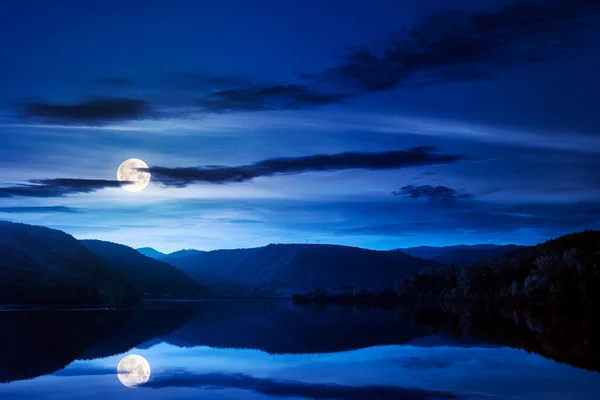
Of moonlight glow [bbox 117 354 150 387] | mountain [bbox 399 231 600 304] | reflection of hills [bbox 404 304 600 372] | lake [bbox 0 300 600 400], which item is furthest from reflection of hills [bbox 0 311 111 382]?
mountain [bbox 399 231 600 304]

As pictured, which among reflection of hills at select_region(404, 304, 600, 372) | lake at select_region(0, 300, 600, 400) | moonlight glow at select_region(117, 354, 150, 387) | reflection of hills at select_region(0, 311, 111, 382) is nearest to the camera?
lake at select_region(0, 300, 600, 400)

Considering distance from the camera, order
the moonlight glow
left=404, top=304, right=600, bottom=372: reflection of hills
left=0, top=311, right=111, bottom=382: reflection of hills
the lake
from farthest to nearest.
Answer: left=404, top=304, right=600, bottom=372: reflection of hills
left=0, top=311, right=111, bottom=382: reflection of hills
the moonlight glow
the lake

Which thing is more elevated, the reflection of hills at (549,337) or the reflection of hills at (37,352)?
the reflection of hills at (549,337)

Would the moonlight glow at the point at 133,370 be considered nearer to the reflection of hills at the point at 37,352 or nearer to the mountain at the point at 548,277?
the reflection of hills at the point at 37,352

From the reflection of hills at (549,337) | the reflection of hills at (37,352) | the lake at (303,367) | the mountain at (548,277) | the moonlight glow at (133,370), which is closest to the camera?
the lake at (303,367)

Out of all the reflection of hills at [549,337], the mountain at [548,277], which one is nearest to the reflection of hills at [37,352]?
the reflection of hills at [549,337]

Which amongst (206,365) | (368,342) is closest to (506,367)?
(206,365)

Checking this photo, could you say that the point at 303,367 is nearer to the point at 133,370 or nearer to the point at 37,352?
the point at 133,370

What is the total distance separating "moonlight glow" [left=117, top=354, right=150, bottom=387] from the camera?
3139cm

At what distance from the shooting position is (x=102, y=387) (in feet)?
97.2

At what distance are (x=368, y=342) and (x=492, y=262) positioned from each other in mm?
143938

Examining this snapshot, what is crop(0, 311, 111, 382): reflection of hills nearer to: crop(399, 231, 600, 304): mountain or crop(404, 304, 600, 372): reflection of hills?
crop(404, 304, 600, 372): reflection of hills

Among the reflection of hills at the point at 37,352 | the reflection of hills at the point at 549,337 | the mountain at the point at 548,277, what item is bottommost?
the reflection of hills at the point at 37,352

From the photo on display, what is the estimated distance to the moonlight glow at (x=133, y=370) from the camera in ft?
103
